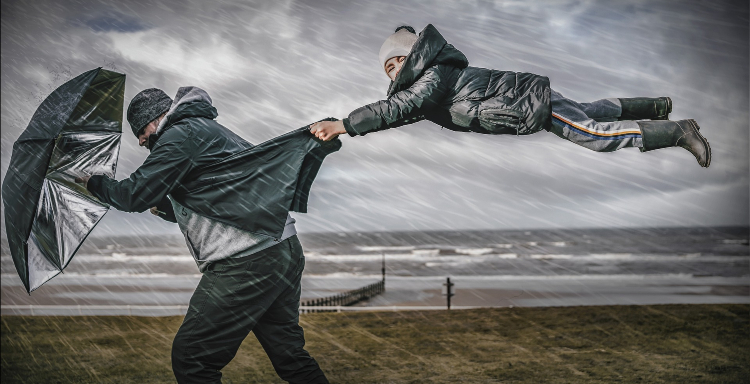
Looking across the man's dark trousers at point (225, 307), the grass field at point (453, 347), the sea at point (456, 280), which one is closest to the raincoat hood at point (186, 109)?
the man's dark trousers at point (225, 307)

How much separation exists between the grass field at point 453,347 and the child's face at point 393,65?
92.0 inches

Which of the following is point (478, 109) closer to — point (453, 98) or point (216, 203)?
point (453, 98)

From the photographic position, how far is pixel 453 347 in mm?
4438

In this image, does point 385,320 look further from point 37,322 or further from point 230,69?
point 37,322

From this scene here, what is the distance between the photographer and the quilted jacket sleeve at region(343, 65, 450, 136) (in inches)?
74.9

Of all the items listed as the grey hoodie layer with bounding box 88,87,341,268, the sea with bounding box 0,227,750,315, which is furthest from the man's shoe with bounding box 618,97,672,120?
the sea with bounding box 0,227,750,315

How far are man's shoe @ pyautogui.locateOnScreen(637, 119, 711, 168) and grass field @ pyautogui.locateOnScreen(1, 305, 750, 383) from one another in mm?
1990

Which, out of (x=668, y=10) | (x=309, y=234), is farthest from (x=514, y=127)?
(x=309, y=234)

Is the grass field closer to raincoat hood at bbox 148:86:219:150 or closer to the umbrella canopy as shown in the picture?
the umbrella canopy

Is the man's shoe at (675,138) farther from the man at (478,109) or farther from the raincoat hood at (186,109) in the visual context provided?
the raincoat hood at (186,109)

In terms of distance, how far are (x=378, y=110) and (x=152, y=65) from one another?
147 inches

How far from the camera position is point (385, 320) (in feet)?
18.3

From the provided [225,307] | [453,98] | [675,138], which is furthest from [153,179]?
[675,138]

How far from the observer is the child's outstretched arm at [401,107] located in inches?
74.9
